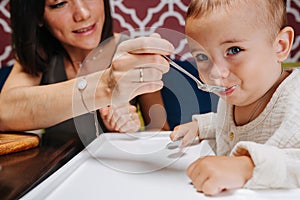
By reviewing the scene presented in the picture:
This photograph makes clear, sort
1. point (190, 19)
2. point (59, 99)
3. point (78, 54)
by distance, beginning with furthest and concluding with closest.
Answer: point (78, 54) < point (59, 99) < point (190, 19)

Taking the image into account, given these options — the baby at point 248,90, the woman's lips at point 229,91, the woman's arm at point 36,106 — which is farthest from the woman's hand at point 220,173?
the woman's arm at point 36,106

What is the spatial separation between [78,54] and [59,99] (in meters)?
0.34

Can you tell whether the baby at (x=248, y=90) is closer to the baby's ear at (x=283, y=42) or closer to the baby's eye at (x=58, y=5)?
the baby's ear at (x=283, y=42)

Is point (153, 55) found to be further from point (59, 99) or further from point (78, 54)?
point (78, 54)

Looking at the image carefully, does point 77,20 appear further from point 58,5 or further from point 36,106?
point 36,106

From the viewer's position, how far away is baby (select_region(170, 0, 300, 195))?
0.47 meters

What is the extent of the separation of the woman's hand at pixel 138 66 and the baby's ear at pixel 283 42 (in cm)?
18

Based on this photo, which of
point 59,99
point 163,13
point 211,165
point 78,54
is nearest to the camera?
point 211,165

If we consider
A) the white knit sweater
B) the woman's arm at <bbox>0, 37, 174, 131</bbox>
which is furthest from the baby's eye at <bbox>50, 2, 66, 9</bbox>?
the white knit sweater

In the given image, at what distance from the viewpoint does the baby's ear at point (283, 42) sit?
1.90ft

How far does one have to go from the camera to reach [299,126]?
1.70 feet

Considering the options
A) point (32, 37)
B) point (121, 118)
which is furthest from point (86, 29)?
point (121, 118)

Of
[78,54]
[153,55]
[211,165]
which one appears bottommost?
[78,54]

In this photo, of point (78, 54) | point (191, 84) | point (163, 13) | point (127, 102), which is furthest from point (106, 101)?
point (163, 13)
